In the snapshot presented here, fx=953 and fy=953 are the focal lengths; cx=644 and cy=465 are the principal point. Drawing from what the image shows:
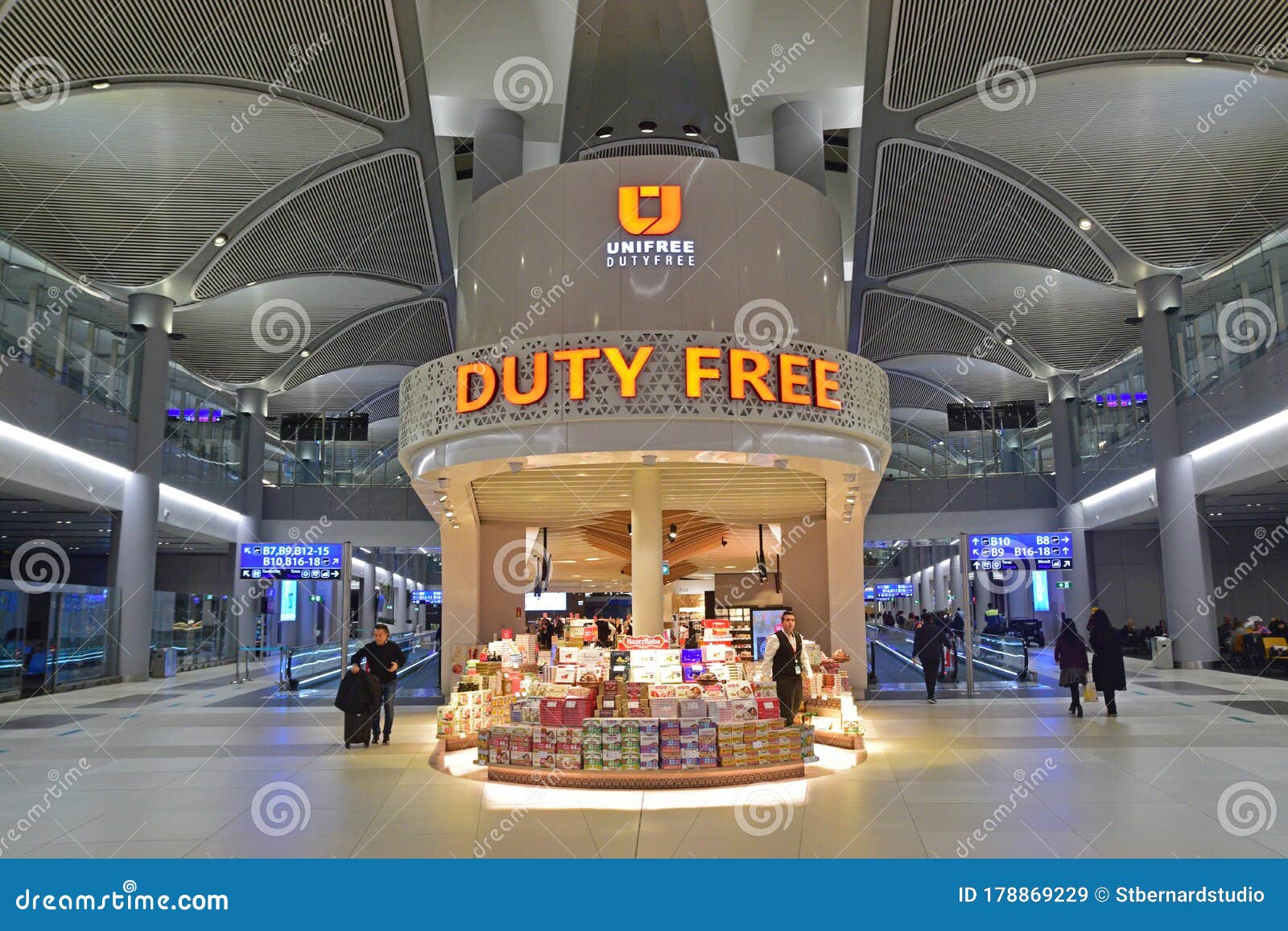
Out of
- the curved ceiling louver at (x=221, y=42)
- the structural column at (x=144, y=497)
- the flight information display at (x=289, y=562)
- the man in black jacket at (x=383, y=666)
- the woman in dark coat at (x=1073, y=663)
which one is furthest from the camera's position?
the structural column at (x=144, y=497)

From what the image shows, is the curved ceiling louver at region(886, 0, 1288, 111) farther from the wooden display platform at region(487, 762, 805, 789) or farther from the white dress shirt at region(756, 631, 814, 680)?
the wooden display platform at region(487, 762, 805, 789)

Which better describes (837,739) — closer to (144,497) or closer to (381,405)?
(144,497)

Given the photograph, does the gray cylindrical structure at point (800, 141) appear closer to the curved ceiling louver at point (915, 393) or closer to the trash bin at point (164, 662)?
the curved ceiling louver at point (915, 393)

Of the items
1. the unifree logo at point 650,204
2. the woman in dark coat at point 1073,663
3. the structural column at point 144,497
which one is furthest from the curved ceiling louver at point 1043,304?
the structural column at point 144,497

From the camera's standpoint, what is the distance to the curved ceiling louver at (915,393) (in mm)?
39000

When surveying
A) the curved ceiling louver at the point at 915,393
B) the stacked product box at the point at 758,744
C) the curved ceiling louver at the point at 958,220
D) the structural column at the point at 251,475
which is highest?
the curved ceiling louver at the point at 958,220

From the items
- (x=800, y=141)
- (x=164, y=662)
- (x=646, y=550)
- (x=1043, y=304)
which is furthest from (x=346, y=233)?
(x=1043, y=304)

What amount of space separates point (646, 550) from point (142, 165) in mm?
13746

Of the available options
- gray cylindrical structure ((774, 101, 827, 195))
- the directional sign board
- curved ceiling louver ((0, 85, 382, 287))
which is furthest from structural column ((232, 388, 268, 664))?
the directional sign board

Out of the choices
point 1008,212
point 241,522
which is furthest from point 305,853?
point 241,522

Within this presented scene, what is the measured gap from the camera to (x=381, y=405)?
41.8 metres

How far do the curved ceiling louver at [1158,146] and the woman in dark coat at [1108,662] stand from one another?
32.0ft

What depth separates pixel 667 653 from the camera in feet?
35.7
